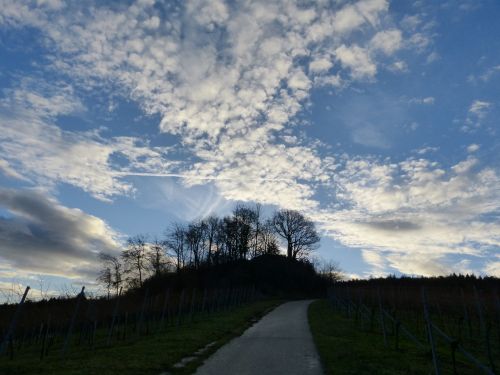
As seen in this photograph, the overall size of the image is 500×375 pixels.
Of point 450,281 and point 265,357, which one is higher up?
point 450,281

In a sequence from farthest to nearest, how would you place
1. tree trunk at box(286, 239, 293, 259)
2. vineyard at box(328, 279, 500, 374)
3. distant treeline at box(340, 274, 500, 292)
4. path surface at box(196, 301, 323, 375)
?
1. tree trunk at box(286, 239, 293, 259)
2. distant treeline at box(340, 274, 500, 292)
3. vineyard at box(328, 279, 500, 374)
4. path surface at box(196, 301, 323, 375)

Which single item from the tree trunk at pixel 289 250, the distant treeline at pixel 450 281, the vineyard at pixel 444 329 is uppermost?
the tree trunk at pixel 289 250

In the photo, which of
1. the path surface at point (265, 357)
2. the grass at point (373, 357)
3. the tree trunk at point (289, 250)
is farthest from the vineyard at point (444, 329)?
the tree trunk at point (289, 250)

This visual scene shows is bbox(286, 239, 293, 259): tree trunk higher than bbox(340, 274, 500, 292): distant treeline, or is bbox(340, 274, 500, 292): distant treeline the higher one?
bbox(286, 239, 293, 259): tree trunk

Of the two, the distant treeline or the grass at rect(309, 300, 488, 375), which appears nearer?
the grass at rect(309, 300, 488, 375)

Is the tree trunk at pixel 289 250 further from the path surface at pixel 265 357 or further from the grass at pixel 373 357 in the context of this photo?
the grass at pixel 373 357

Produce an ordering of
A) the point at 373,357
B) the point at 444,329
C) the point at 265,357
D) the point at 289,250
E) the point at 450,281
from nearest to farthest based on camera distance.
Answer: the point at 265,357
the point at 373,357
the point at 444,329
the point at 450,281
the point at 289,250

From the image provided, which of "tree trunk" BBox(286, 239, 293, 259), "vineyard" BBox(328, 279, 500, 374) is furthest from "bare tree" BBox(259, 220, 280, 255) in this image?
"vineyard" BBox(328, 279, 500, 374)

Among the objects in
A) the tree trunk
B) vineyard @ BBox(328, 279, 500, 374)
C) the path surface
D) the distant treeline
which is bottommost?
the path surface

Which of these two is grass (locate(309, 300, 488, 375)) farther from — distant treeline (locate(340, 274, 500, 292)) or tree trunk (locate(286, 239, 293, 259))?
tree trunk (locate(286, 239, 293, 259))

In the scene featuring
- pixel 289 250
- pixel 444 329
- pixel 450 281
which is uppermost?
pixel 289 250

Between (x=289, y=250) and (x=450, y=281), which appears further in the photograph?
(x=289, y=250)

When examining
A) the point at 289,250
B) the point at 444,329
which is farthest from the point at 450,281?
the point at 289,250

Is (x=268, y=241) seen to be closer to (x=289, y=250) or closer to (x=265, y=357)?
(x=289, y=250)
